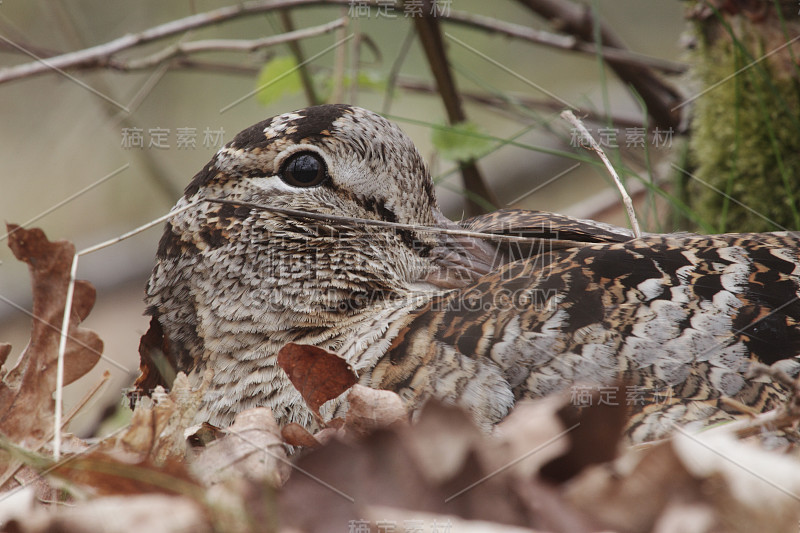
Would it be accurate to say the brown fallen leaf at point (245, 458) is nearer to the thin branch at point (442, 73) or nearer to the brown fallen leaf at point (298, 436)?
the brown fallen leaf at point (298, 436)

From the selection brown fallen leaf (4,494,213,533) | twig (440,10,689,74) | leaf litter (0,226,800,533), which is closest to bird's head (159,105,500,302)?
leaf litter (0,226,800,533)

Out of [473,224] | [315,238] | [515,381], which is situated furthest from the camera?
[473,224]

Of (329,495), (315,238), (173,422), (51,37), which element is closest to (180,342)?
(315,238)

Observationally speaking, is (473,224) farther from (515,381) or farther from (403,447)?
(403,447)

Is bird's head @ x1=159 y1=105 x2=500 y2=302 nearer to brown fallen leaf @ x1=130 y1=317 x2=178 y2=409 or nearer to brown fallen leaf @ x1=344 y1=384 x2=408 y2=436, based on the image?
brown fallen leaf @ x1=130 y1=317 x2=178 y2=409

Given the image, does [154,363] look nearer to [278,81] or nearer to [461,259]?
[461,259]
